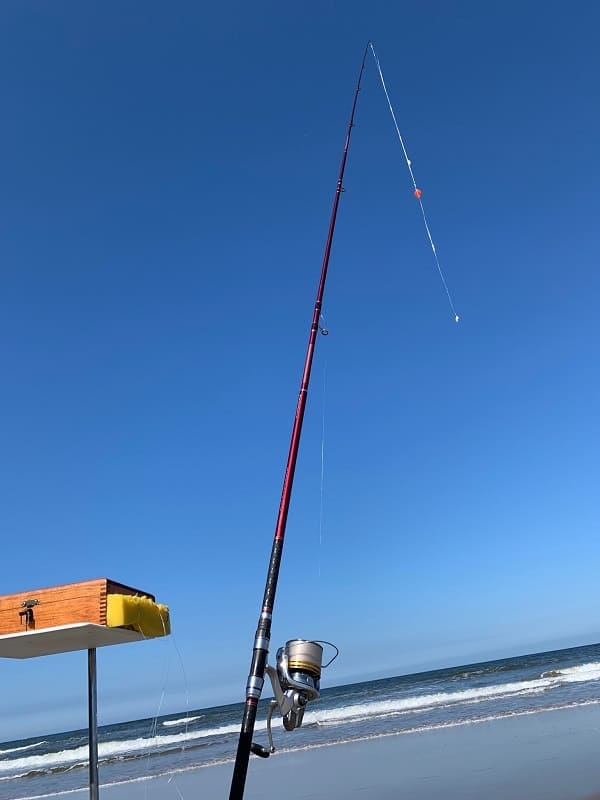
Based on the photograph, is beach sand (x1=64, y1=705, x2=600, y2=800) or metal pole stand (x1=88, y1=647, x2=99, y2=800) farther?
beach sand (x1=64, y1=705, x2=600, y2=800)

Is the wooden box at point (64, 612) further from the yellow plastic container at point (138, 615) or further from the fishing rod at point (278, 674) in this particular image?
the fishing rod at point (278, 674)

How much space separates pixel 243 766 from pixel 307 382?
1690 millimetres

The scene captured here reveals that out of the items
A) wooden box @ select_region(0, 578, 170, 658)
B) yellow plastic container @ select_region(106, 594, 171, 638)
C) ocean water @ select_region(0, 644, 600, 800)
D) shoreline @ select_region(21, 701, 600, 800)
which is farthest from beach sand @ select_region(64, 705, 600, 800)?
wooden box @ select_region(0, 578, 170, 658)

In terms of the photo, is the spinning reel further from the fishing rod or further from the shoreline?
the shoreline

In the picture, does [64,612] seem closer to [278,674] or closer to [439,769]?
[278,674]

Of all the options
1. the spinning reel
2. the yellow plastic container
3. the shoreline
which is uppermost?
the yellow plastic container

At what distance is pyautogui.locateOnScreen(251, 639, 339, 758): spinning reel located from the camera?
100 inches

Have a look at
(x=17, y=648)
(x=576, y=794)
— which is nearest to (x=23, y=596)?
(x=17, y=648)

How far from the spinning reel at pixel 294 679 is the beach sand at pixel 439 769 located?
17.3ft

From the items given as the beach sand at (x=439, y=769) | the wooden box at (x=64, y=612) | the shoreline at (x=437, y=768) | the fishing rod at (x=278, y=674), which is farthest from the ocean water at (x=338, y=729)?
the wooden box at (x=64, y=612)

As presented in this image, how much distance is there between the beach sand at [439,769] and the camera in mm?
7328

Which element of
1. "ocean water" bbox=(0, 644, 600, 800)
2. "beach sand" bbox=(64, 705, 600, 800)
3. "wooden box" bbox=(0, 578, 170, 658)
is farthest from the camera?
"ocean water" bbox=(0, 644, 600, 800)

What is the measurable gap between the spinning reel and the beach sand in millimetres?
5271

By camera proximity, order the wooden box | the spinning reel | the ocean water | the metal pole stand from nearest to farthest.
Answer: the wooden box, the spinning reel, the metal pole stand, the ocean water
